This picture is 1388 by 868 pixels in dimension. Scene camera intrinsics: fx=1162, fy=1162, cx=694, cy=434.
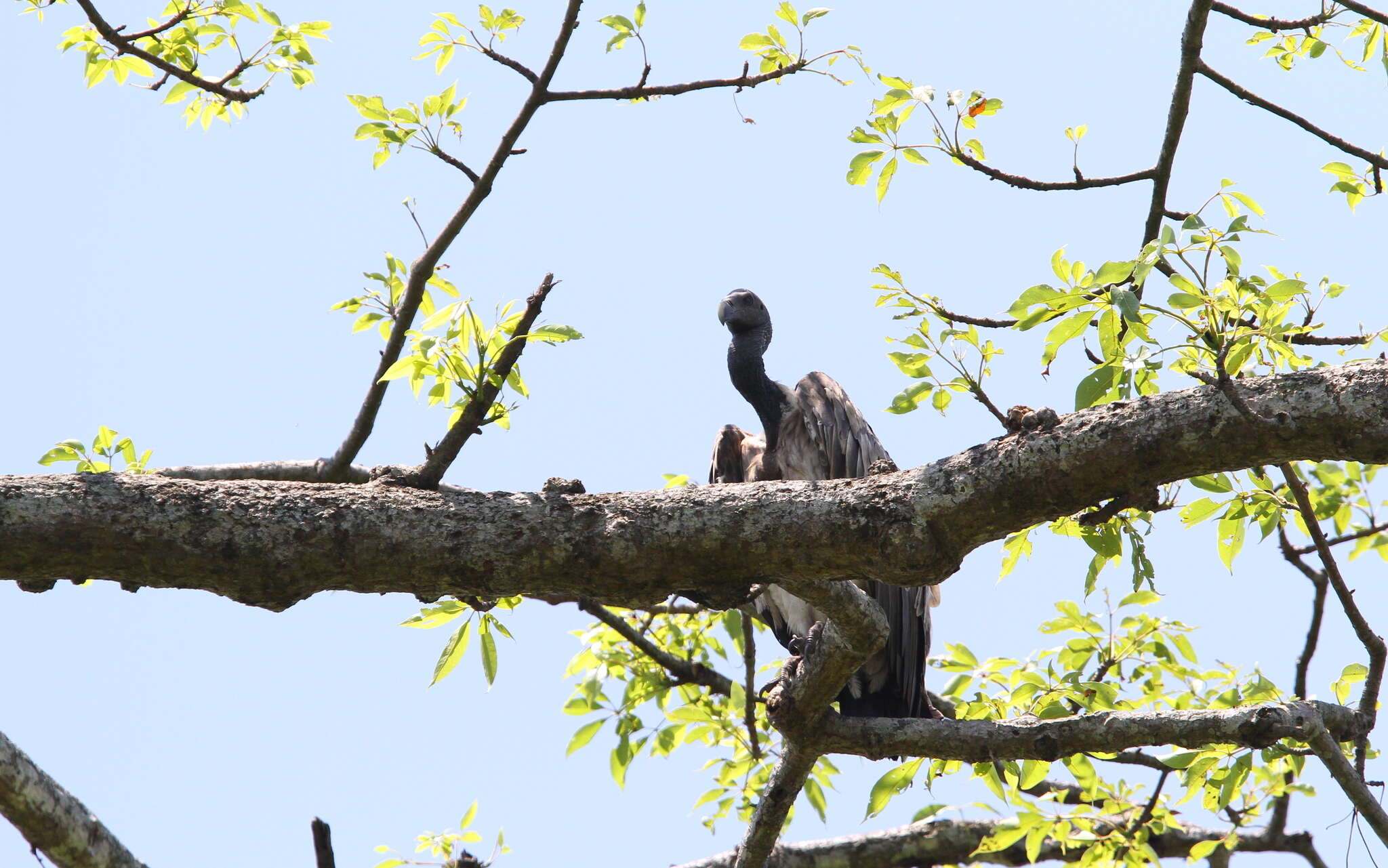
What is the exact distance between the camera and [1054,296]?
315cm

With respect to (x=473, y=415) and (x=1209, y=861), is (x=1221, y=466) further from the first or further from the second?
(x=1209, y=861)

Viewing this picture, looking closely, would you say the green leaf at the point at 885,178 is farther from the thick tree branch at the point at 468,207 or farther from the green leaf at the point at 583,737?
the green leaf at the point at 583,737

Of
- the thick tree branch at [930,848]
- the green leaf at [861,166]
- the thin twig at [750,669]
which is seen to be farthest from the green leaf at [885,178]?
the thick tree branch at [930,848]

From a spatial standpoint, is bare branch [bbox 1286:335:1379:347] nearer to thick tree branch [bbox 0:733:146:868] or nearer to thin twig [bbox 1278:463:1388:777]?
thin twig [bbox 1278:463:1388:777]

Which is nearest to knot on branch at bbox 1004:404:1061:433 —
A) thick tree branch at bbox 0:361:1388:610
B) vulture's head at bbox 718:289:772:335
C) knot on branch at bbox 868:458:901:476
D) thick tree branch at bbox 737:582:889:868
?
thick tree branch at bbox 0:361:1388:610

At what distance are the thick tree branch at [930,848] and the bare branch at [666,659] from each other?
91 cm

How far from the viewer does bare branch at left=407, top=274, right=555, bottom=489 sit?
321cm

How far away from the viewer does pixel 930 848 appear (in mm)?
6668

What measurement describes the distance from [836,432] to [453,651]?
3.20m

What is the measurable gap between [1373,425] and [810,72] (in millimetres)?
→ 3229

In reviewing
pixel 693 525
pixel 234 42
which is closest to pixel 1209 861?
pixel 693 525

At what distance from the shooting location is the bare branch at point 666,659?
19.8 feet

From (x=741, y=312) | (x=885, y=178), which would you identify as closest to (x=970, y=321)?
(x=885, y=178)

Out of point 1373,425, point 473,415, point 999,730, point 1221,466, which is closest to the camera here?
point 1373,425
